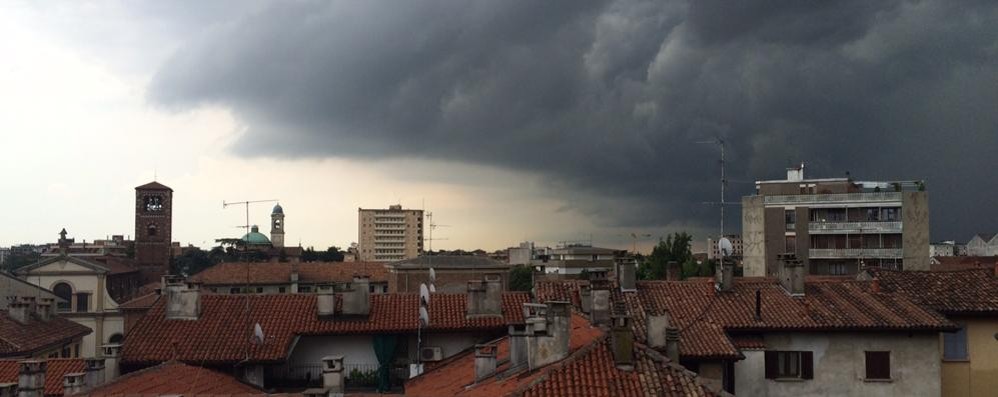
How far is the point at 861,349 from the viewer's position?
24328 mm

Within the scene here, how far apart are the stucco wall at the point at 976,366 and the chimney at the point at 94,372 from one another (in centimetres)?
2663

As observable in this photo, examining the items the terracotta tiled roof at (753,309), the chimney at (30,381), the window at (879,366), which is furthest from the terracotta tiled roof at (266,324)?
the window at (879,366)

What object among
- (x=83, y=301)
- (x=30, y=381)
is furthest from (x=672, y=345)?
(x=83, y=301)

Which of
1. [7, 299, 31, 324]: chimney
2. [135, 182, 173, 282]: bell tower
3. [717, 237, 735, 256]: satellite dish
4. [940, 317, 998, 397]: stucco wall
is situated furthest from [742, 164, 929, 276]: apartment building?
[135, 182, 173, 282]: bell tower

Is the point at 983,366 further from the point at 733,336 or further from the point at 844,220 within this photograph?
the point at 844,220

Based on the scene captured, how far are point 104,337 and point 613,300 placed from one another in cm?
4903

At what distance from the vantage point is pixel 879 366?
79.7ft

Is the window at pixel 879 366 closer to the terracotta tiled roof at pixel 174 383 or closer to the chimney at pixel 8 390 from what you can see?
the terracotta tiled roof at pixel 174 383

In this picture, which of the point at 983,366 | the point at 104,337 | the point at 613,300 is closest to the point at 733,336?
the point at 613,300

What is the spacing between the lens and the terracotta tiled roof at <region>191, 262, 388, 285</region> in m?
77.6

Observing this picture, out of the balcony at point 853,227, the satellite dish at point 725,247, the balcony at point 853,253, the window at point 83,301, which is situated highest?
the balcony at point 853,227

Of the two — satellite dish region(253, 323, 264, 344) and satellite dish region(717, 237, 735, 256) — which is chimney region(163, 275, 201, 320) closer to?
satellite dish region(253, 323, 264, 344)

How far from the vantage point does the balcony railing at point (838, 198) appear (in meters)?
58.6

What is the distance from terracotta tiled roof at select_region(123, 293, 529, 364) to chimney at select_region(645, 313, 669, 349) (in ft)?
24.0
